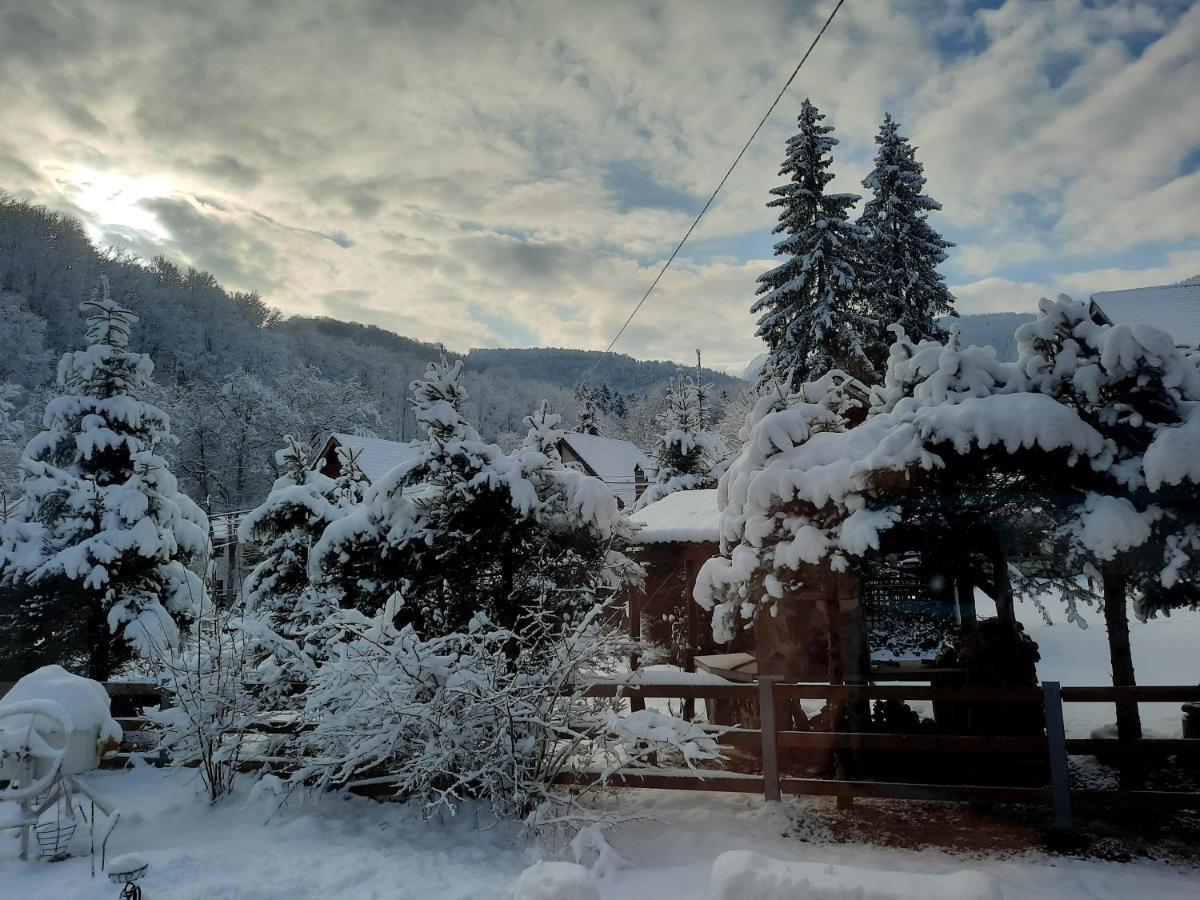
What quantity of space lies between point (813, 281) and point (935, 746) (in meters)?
17.7

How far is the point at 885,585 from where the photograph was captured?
16.2 metres

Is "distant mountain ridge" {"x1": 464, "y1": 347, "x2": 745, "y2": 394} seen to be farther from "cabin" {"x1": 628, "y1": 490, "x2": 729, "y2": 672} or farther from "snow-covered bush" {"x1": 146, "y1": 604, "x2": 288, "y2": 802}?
"snow-covered bush" {"x1": 146, "y1": 604, "x2": 288, "y2": 802}

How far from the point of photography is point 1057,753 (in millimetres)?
5004

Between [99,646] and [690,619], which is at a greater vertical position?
[99,646]

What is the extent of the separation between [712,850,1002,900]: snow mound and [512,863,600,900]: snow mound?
2.05ft

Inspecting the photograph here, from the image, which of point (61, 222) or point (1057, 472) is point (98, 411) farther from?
point (61, 222)

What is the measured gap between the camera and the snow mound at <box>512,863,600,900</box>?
124 inches

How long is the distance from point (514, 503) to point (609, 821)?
312cm

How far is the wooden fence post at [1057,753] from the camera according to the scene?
4961 millimetres

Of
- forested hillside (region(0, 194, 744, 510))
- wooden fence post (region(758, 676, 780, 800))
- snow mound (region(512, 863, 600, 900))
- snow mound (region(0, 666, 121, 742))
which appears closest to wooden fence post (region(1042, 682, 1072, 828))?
wooden fence post (region(758, 676, 780, 800))

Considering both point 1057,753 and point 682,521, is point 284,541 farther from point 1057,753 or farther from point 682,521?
point 1057,753

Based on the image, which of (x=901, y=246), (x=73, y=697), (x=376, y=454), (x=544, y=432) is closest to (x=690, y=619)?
(x=544, y=432)

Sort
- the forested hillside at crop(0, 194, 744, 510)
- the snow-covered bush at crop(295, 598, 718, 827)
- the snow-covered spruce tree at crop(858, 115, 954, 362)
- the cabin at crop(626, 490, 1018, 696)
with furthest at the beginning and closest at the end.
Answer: the forested hillside at crop(0, 194, 744, 510), the snow-covered spruce tree at crop(858, 115, 954, 362), the cabin at crop(626, 490, 1018, 696), the snow-covered bush at crop(295, 598, 718, 827)

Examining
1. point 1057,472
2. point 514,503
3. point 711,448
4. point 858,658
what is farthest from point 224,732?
point 711,448
